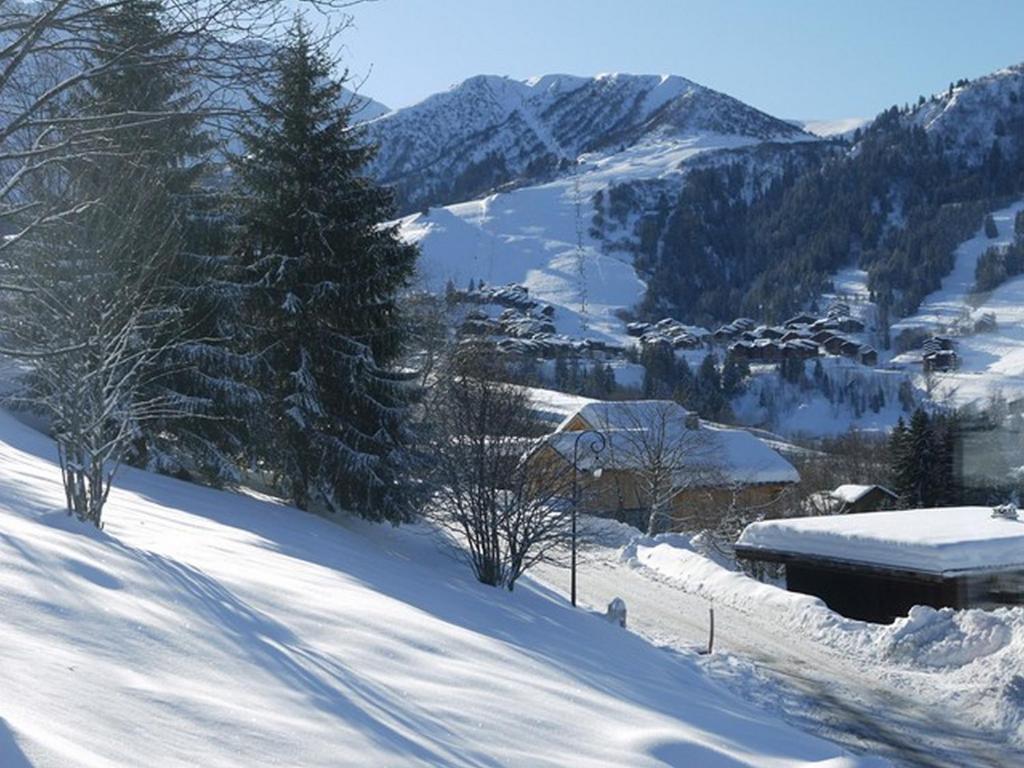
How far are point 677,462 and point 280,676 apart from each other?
3521 centimetres

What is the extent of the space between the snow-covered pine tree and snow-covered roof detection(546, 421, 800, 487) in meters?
17.9

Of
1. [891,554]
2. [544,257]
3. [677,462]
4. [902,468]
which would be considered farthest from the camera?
[544,257]

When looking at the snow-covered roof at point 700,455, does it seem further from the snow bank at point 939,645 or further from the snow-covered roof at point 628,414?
the snow bank at point 939,645

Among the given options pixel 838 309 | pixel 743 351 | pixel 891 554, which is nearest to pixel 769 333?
pixel 743 351

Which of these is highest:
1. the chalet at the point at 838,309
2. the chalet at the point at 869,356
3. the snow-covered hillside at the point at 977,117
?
the snow-covered hillside at the point at 977,117

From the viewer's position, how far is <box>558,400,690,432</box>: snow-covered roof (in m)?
44.7

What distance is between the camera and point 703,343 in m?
128

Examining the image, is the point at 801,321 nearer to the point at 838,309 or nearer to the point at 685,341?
the point at 838,309

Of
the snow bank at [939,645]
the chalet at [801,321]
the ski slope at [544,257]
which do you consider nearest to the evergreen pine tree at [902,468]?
the snow bank at [939,645]

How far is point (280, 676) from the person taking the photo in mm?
5730

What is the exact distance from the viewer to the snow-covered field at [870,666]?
1170 cm

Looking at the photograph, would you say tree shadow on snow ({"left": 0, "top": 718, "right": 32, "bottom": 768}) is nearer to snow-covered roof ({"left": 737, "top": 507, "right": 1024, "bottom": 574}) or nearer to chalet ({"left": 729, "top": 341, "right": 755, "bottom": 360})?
snow-covered roof ({"left": 737, "top": 507, "right": 1024, "bottom": 574})

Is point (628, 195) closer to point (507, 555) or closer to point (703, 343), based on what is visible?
point (703, 343)

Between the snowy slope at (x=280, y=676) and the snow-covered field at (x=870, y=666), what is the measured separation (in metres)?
2.33
